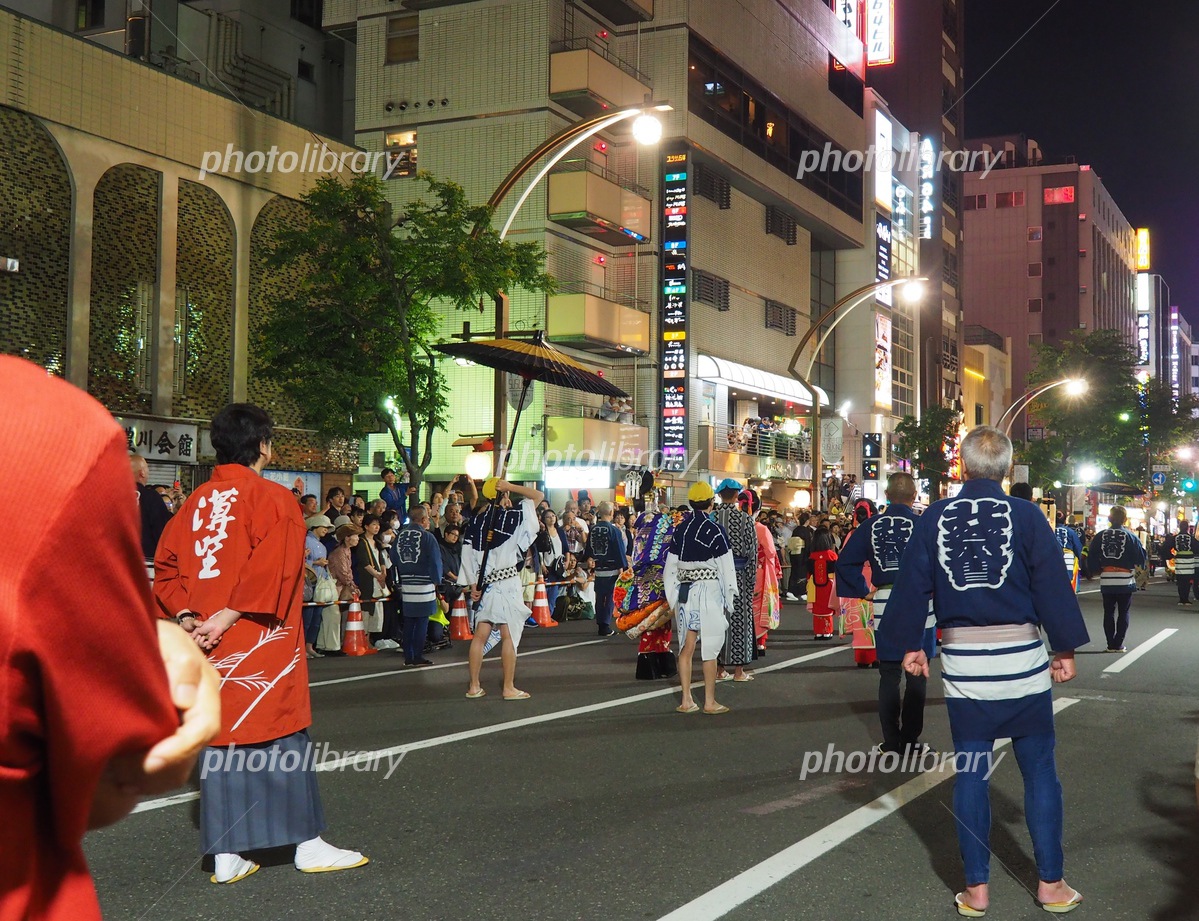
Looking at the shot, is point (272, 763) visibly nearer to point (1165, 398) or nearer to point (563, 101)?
point (563, 101)

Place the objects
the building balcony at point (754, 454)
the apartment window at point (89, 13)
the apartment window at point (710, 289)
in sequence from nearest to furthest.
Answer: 1. the apartment window at point (89, 13)
2. the building balcony at point (754, 454)
3. the apartment window at point (710, 289)

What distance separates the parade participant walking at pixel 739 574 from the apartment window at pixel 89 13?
2432 cm

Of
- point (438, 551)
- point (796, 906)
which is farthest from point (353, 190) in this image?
point (796, 906)

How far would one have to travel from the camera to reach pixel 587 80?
29.8 meters

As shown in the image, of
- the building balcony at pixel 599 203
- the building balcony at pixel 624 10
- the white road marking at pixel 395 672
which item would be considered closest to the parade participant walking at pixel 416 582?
the white road marking at pixel 395 672

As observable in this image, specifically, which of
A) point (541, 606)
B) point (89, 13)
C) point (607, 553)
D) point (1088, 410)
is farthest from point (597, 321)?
point (1088, 410)

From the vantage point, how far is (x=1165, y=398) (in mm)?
57812

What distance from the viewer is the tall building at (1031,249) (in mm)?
99250

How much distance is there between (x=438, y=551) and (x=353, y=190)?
947 cm

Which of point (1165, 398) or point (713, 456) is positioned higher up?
point (1165, 398)

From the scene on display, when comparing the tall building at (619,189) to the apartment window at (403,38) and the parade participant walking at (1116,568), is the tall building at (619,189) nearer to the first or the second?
the apartment window at (403,38)

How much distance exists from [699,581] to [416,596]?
12.9ft

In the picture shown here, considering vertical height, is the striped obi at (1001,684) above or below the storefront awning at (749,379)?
below

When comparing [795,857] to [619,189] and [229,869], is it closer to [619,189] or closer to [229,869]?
[229,869]
